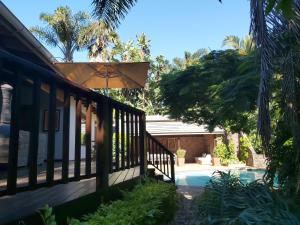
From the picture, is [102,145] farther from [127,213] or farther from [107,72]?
[107,72]

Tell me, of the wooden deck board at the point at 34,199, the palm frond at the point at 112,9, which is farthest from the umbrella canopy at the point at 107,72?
the wooden deck board at the point at 34,199

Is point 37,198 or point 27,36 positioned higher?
point 27,36

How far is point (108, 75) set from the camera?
34.4ft

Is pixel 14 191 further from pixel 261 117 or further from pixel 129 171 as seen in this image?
pixel 129 171

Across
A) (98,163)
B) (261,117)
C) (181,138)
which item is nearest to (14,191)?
(98,163)

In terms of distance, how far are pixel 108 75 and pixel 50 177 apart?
699cm

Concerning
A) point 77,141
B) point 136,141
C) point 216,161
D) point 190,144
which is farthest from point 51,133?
point 190,144

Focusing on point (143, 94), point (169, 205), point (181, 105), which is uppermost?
point (143, 94)

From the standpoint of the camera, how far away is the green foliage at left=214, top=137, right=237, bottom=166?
27625 mm

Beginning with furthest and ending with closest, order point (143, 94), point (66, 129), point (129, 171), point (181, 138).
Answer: point (143, 94) → point (181, 138) → point (129, 171) → point (66, 129)

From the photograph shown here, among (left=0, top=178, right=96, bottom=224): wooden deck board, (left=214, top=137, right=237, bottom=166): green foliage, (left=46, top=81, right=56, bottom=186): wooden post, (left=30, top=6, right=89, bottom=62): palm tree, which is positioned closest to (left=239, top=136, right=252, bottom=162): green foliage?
(left=214, top=137, right=237, bottom=166): green foliage

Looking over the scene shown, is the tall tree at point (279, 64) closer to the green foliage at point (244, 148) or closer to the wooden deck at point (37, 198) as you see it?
the wooden deck at point (37, 198)

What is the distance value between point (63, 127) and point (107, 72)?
6.38m

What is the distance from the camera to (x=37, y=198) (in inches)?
155
